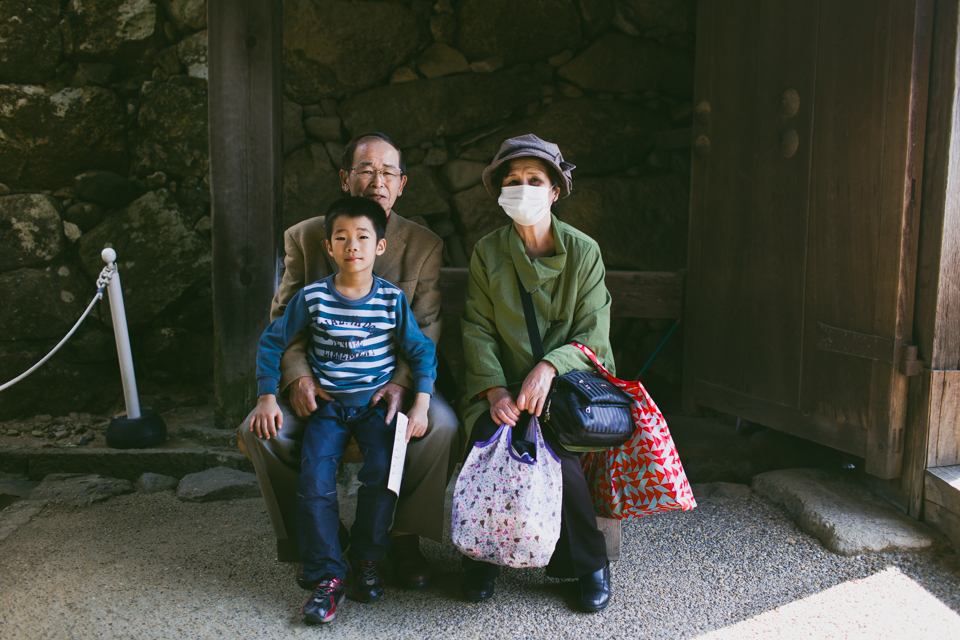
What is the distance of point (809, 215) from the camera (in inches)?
104

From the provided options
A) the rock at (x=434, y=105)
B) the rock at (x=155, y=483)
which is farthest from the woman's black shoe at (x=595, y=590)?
the rock at (x=434, y=105)

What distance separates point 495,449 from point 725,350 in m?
1.66

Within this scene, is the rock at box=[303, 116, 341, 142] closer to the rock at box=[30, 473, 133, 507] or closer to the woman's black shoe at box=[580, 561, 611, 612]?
the rock at box=[30, 473, 133, 507]

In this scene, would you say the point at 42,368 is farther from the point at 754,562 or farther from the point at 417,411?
the point at 754,562

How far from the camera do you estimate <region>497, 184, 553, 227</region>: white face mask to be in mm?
2182

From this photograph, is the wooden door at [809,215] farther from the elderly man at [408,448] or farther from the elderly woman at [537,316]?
the elderly man at [408,448]

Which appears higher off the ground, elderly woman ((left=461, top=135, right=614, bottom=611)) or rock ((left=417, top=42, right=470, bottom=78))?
rock ((left=417, top=42, right=470, bottom=78))

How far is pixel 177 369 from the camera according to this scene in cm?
392

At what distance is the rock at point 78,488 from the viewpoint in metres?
2.82

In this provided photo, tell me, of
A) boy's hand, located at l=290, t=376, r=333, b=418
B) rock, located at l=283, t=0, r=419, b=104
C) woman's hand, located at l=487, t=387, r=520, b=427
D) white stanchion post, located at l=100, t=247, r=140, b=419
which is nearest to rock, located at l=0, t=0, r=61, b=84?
rock, located at l=283, t=0, r=419, b=104

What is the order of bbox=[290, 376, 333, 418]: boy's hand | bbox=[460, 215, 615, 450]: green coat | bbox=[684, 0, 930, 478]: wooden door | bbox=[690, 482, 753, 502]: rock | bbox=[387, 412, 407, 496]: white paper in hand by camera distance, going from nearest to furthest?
bbox=[387, 412, 407, 496]: white paper in hand → bbox=[290, 376, 333, 418]: boy's hand → bbox=[460, 215, 615, 450]: green coat → bbox=[684, 0, 930, 478]: wooden door → bbox=[690, 482, 753, 502]: rock

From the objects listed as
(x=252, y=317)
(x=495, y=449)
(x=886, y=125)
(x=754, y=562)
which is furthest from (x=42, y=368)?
(x=886, y=125)

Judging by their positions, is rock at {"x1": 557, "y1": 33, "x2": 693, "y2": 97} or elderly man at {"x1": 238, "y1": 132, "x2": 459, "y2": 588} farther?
rock at {"x1": 557, "y1": 33, "x2": 693, "y2": 97}

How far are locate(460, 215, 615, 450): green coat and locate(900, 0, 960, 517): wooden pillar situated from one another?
3.73ft
